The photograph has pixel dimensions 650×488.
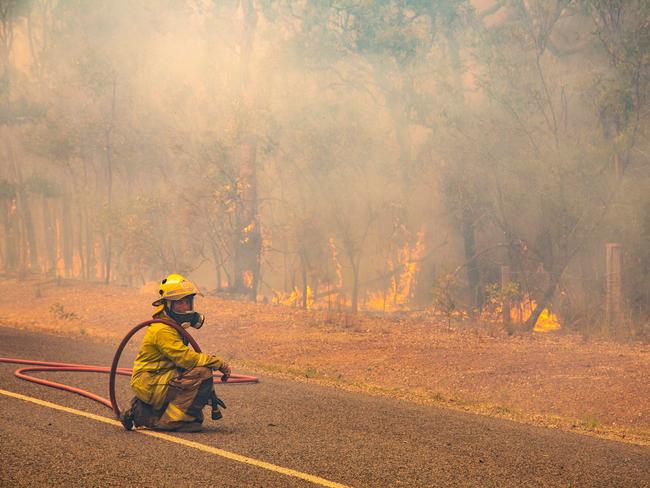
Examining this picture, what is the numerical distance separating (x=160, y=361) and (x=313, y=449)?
5.38 feet

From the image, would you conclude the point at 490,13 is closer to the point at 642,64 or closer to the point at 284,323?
the point at 642,64

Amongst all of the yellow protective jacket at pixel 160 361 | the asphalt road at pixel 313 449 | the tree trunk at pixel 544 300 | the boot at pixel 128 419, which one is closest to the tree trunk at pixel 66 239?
the tree trunk at pixel 544 300

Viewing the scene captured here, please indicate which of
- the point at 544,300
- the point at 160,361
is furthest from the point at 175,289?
the point at 544,300

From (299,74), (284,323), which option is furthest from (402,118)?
(284,323)

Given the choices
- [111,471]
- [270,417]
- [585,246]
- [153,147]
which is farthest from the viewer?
[153,147]

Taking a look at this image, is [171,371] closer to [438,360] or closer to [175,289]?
[175,289]

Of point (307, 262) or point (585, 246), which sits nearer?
point (585, 246)

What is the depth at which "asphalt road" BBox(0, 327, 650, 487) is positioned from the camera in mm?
6512

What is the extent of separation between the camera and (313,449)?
7453 mm

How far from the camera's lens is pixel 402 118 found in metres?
30.8

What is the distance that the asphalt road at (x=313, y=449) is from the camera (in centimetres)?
651

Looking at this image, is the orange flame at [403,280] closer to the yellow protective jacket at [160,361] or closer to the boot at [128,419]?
the boot at [128,419]

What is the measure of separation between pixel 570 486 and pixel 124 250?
84.3 ft

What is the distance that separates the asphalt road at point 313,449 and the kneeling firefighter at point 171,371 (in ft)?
0.71
